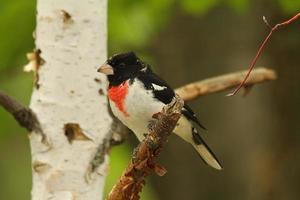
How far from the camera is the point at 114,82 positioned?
4508mm

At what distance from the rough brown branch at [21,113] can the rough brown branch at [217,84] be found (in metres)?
0.91

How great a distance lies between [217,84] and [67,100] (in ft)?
3.38

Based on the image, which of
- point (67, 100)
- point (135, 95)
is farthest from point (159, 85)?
point (67, 100)

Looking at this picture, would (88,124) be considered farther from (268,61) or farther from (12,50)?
(268,61)

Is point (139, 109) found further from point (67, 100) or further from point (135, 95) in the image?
point (67, 100)

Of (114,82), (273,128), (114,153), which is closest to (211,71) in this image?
(273,128)

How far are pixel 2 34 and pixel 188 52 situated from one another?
6.26 feet

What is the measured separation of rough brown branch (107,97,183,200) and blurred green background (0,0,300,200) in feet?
9.32

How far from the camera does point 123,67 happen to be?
4.63m

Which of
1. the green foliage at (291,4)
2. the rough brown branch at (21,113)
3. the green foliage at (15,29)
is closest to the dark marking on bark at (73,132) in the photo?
the rough brown branch at (21,113)

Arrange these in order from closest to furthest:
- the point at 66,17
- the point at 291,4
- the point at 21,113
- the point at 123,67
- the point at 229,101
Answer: the point at 21,113, the point at 66,17, the point at 123,67, the point at 291,4, the point at 229,101

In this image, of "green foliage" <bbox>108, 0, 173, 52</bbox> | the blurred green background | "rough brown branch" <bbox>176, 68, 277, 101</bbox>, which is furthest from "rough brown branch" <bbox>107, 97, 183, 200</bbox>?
the blurred green background

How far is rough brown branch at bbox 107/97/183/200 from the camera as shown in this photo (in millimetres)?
3207

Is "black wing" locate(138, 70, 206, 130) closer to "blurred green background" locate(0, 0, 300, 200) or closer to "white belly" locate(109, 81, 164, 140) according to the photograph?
"white belly" locate(109, 81, 164, 140)
